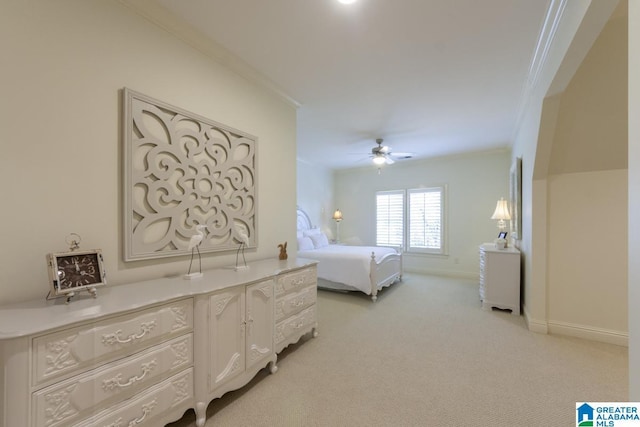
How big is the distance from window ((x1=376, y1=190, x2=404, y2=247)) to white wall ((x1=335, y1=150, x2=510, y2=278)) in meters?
0.15

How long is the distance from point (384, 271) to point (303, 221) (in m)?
2.27

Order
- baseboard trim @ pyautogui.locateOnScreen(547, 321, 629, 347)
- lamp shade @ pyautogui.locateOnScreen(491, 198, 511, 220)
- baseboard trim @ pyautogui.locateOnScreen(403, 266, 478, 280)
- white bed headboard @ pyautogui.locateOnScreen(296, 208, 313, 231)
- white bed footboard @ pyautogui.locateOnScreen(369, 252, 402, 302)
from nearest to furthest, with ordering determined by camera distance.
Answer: baseboard trim @ pyautogui.locateOnScreen(547, 321, 629, 347), lamp shade @ pyautogui.locateOnScreen(491, 198, 511, 220), white bed footboard @ pyautogui.locateOnScreen(369, 252, 402, 302), baseboard trim @ pyautogui.locateOnScreen(403, 266, 478, 280), white bed headboard @ pyautogui.locateOnScreen(296, 208, 313, 231)

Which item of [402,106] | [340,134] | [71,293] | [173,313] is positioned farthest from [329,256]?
[71,293]

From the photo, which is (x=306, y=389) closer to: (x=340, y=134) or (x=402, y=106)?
(x=402, y=106)

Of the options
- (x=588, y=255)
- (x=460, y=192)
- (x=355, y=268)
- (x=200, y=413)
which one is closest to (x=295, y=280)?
(x=200, y=413)

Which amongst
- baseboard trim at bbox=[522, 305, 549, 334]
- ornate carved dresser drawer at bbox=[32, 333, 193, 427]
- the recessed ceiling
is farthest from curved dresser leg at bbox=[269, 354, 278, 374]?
baseboard trim at bbox=[522, 305, 549, 334]

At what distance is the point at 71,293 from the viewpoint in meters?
1.38

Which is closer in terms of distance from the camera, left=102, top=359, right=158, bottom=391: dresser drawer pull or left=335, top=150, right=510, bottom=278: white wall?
left=102, top=359, right=158, bottom=391: dresser drawer pull

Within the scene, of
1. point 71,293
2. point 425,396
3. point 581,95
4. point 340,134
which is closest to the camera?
point 71,293

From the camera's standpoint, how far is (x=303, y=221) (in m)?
6.10

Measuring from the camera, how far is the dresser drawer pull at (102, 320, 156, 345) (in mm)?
1313

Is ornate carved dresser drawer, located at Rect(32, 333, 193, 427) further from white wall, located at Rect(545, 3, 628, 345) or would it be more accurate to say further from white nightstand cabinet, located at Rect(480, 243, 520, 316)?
white nightstand cabinet, located at Rect(480, 243, 520, 316)

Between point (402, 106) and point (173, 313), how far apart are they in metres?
3.29

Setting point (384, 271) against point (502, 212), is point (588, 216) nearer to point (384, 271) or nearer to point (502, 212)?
point (502, 212)
